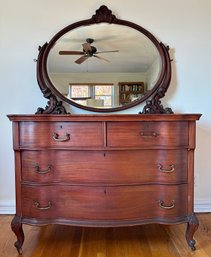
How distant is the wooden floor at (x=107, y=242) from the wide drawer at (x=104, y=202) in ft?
0.83

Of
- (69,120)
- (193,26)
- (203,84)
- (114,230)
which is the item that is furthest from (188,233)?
(193,26)

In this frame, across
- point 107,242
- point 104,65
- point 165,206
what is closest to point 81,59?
point 104,65

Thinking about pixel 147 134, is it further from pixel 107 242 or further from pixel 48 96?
pixel 48 96

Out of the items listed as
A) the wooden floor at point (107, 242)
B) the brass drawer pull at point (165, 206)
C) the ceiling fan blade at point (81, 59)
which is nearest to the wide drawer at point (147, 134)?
the brass drawer pull at point (165, 206)

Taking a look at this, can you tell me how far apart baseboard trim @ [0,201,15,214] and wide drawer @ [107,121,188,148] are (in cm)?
130

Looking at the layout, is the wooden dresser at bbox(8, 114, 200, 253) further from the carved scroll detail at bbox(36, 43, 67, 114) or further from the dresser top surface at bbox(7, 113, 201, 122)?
the carved scroll detail at bbox(36, 43, 67, 114)

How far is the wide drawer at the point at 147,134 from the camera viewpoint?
1566mm

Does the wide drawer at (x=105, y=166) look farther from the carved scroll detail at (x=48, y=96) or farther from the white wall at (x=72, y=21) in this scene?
the white wall at (x=72, y=21)

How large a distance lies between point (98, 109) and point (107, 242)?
1.08 m

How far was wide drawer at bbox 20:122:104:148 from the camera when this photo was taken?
5.13 ft

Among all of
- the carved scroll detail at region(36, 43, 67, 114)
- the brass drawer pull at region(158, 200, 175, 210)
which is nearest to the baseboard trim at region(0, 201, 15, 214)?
the carved scroll detail at region(36, 43, 67, 114)

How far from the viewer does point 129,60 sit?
215 cm

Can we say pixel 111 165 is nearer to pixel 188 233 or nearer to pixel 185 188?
pixel 185 188

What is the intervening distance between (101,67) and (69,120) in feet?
2.56
